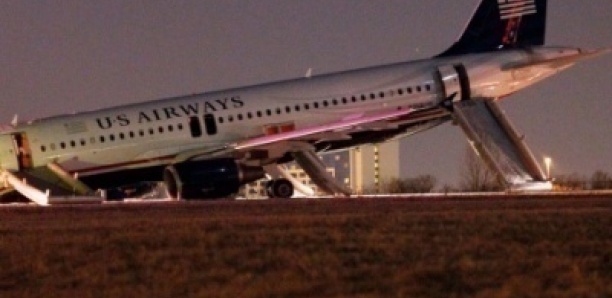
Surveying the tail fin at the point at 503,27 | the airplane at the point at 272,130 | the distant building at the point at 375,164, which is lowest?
the distant building at the point at 375,164

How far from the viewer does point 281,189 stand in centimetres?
4481

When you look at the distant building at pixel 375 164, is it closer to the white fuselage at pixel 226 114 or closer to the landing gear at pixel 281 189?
the white fuselage at pixel 226 114

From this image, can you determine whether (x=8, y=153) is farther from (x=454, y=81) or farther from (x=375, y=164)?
(x=375, y=164)

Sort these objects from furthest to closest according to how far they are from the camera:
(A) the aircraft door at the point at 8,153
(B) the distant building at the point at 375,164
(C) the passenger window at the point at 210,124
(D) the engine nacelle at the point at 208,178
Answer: (B) the distant building at the point at 375,164, (C) the passenger window at the point at 210,124, (A) the aircraft door at the point at 8,153, (D) the engine nacelle at the point at 208,178

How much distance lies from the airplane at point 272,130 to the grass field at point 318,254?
47.4 ft

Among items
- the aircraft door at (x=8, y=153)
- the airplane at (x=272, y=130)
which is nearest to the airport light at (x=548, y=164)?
the airplane at (x=272, y=130)

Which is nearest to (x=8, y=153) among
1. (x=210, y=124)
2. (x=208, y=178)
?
(x=210, y=124)

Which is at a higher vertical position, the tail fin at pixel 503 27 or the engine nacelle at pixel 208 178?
the tail fin at pixel 503 27

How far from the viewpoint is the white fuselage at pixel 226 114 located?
44688mm

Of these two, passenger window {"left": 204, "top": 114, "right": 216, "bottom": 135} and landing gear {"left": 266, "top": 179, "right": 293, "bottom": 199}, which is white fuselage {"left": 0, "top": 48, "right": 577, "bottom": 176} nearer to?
passenger window {"left": 204, "top": 114, "right": 216, "bottom": 135}

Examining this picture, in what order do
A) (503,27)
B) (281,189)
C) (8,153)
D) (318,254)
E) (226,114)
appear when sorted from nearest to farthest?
(318,254), (8,153), (281,189), (226,114), (503,27)

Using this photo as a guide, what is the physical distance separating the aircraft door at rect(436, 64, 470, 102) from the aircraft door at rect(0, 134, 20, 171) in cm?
1439

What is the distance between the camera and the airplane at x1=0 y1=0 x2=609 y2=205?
146 feet

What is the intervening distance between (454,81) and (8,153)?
15.2 m
